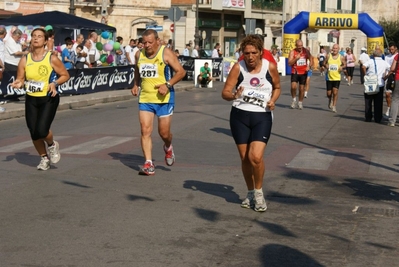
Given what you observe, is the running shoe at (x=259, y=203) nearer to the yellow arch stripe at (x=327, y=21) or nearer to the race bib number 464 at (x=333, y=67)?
the race bib number 464 at (x=333, y=67)

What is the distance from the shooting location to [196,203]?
8422 millimetres

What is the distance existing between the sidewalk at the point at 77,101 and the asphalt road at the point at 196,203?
2.91m

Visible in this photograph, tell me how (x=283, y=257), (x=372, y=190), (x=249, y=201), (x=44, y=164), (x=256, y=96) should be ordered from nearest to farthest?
(x=283, y=257), (x=256, y=96), (x=249, y=201), (x=372, y=190), (x=44, y=164)

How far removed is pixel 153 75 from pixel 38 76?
55.2 inches

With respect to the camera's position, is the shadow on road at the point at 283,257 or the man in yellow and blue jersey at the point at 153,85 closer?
the shadow on road at the point at 283,257

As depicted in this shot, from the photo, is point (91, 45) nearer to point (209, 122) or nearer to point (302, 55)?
point (302, 55)

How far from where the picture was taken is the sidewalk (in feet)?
60.1

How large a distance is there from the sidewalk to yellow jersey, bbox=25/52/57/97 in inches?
310

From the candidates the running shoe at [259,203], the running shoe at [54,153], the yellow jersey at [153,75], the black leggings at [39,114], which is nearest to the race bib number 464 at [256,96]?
the running shoe at [259,203]

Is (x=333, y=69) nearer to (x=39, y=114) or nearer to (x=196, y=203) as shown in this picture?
(x=39, y=114)

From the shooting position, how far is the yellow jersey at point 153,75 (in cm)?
1014

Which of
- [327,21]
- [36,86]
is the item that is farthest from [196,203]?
[327,21]

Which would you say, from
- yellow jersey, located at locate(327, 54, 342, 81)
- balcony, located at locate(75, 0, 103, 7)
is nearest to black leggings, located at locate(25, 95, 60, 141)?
yellow jersey, located at locate(327, 54, 342, 81)

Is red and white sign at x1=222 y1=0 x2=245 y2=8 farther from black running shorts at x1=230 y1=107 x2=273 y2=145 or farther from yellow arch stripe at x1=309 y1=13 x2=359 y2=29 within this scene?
black running shorts at x1=230 y1=107 x2=273 y2=145
